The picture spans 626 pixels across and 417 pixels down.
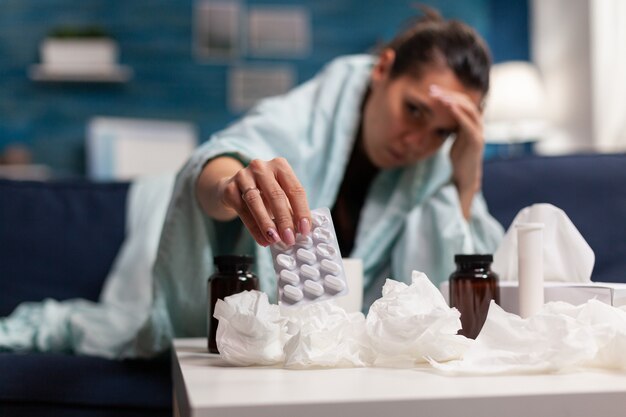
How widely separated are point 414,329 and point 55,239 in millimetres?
1240

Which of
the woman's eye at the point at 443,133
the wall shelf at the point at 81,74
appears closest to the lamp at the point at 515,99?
the wall shelf at the point at 81,74

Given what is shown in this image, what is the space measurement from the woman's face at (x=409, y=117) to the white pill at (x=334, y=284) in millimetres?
723

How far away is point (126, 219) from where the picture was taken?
5.99 feet

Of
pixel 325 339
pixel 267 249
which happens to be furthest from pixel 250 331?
pixel 267 249

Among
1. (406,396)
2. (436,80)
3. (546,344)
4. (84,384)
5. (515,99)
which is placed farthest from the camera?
(515,99)

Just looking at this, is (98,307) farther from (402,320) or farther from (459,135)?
(402,320)

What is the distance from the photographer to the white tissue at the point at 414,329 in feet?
2.27

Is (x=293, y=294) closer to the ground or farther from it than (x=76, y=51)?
closer to the ground

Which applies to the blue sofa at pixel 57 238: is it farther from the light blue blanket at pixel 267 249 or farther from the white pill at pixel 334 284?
the white pill at pixel 334 284

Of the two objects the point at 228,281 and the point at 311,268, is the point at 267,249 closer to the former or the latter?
the point at 228,281

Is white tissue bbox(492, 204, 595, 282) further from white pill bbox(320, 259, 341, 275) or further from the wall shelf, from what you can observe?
the wall shelf

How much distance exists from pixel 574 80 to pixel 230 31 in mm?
1684

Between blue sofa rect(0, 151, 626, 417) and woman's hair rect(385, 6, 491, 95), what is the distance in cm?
27

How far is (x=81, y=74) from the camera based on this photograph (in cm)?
377
